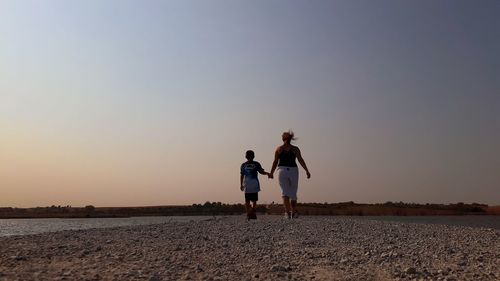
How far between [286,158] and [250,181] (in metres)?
1.43

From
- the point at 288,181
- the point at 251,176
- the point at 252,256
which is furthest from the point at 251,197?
the point at 252,256

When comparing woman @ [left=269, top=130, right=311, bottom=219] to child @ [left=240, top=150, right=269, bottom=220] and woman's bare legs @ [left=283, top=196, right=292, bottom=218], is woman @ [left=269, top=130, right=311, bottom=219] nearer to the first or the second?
woman's bare legs @ [left=283, top=196, right=292, bottom=218]

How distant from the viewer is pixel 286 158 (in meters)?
15.9

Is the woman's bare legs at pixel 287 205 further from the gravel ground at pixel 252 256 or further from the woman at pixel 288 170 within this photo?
the gravel ground at pixel 252 256

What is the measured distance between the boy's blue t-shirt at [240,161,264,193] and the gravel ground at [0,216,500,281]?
194 inches

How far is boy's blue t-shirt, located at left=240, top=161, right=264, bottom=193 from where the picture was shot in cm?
1644

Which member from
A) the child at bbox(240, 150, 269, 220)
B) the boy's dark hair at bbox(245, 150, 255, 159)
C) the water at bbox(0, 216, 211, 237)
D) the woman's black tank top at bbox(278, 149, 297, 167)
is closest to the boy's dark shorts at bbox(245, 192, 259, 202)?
the child at bbox(240, 150, 269, 220)

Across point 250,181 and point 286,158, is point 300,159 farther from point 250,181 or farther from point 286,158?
point 250,181

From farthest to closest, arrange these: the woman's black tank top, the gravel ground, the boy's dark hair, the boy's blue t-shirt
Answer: the boy's dark hair < the boy's blue t-shirt < the woman's black tank top < the gravel ground

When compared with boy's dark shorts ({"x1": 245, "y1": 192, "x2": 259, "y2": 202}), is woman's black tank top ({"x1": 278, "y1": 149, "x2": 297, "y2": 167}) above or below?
above

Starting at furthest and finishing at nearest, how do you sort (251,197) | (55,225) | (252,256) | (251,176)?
(55,225), (251,197), (251,176), (252,256)

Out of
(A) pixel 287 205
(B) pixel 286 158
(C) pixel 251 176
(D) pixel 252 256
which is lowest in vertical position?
(D) pixel 252 256

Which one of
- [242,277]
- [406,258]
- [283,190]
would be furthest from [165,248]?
[283,190]

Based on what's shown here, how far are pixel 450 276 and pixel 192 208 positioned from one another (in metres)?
38.2
